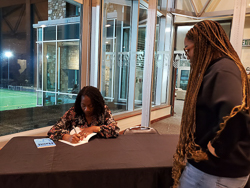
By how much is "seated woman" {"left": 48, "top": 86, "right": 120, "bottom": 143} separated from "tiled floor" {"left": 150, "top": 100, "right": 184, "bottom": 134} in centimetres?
290

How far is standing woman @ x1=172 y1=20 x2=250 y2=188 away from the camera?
2.43 ft

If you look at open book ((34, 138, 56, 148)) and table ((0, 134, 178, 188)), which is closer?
table ((0, 134, 178, 188))

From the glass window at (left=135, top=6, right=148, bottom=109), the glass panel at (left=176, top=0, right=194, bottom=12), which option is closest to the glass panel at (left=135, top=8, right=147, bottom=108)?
the glass window at (left=135, top=6, right=148, bottom=109)

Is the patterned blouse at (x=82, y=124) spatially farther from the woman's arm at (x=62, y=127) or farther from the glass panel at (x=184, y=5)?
the glass panel at (x=184, y=5)

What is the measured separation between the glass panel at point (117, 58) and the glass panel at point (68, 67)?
800 mm

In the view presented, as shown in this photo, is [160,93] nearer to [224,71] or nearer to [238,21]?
[238,21]

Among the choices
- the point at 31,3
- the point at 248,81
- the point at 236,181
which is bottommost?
the point at 236,181

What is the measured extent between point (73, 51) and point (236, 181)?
4.14 metres

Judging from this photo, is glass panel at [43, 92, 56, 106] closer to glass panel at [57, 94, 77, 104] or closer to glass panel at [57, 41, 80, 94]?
glass panel at [57, 94, 77, 104]

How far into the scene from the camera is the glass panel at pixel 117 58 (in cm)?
488

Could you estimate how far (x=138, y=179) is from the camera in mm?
1270

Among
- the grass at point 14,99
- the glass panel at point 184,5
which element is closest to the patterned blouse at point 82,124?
the grass at point 14,99

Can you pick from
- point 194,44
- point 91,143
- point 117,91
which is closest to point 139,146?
point 91,143

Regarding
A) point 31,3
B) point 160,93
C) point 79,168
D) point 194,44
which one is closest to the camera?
point 194,44
